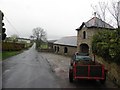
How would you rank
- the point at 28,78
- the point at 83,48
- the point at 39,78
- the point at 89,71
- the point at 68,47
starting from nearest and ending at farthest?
the point at 89,71 → the point at 28,78 → the point at 39,78 → the point at 83,48 → the point at 68,47

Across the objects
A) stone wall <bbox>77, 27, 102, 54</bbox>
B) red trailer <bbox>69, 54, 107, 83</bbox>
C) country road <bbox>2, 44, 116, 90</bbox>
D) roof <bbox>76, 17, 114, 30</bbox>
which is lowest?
country road <bbox>2, 44, 116, 90</bbox>

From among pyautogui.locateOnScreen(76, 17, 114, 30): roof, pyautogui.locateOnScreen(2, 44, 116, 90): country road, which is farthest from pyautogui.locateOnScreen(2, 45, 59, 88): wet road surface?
pyautogui.locateOnScreen(76, 17, 114, 30): roof

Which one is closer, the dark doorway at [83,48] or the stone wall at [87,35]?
the stone wall at [87,35]

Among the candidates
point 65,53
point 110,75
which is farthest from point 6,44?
point 110,75

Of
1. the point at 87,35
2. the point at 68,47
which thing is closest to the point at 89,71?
the point at 87,35

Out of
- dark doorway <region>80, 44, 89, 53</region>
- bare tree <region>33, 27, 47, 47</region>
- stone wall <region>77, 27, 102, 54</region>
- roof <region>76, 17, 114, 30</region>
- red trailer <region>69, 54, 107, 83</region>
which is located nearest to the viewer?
red trailer <region>69, 54, 107, 83</region>

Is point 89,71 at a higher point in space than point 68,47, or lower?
lower

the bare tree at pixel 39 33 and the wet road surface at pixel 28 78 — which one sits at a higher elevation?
the bare tree at pixel 39 33

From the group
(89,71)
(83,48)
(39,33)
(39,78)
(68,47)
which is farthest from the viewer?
(39,33)

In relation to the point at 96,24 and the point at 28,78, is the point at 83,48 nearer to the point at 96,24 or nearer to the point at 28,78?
the point at 96,24

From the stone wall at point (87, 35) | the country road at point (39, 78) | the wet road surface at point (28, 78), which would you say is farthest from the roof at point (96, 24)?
the wet road surface at point (28, 78)

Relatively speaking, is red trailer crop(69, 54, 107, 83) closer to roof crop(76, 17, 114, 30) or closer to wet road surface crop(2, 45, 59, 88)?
wet road surface crop(2, 45, 59, 88)

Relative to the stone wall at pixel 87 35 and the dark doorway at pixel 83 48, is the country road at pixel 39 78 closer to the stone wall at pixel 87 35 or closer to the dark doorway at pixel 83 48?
the stone wall at pixel 87 35

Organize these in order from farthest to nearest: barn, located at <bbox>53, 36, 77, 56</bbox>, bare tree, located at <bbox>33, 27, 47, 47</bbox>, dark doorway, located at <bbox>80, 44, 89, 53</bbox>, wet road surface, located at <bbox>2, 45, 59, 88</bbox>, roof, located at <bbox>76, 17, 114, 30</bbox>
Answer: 1. bare tree, located at <bbox>33, 27, 47, 47</bbox>
2. barn, located at <bbox>53, 36, 77, 56</bbox>
3. dark doorway, located at <bbox>80, 44, 89, 53</bbox>
4. roof, located at <bbox>76, 17, 114, 30</bbox>
5. wet road surface, located at <bbox>2, 45, 59, 88</bbox>
